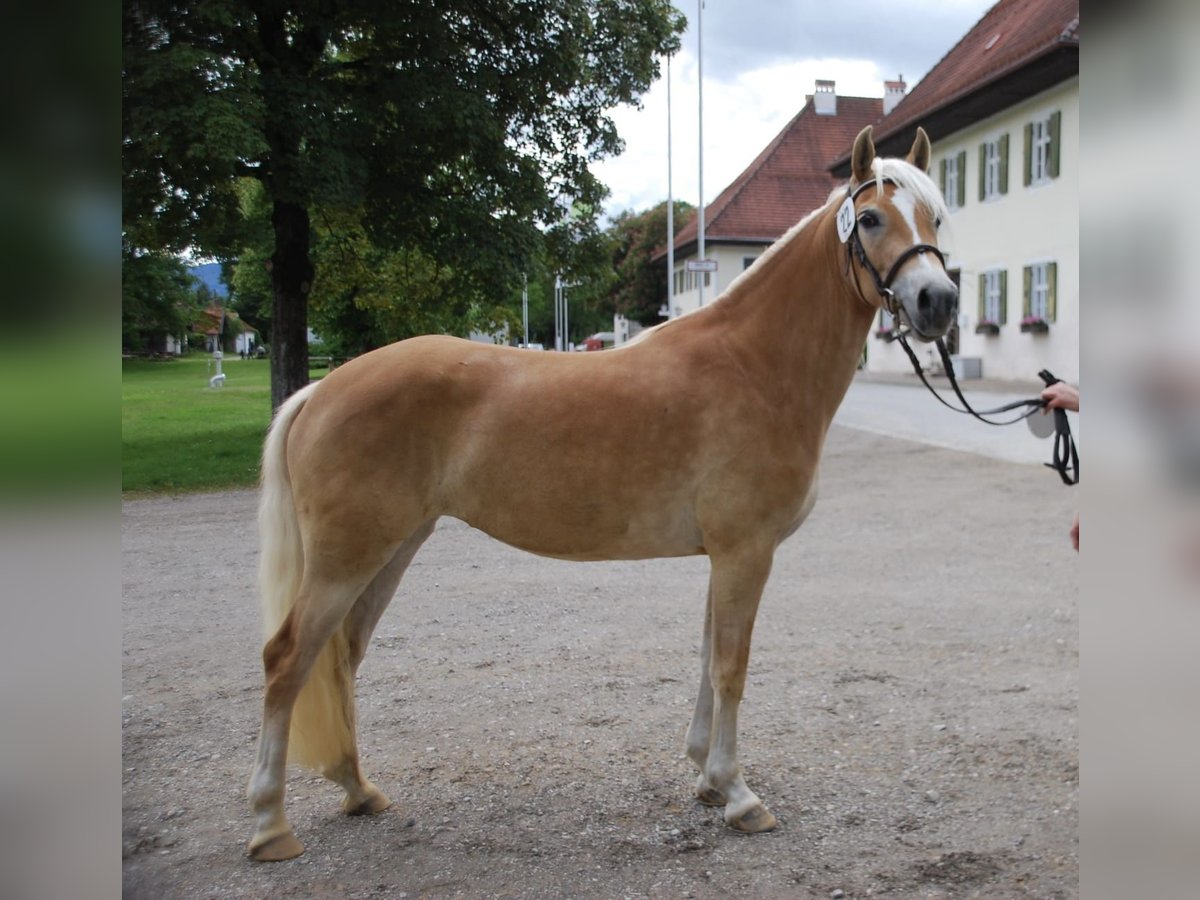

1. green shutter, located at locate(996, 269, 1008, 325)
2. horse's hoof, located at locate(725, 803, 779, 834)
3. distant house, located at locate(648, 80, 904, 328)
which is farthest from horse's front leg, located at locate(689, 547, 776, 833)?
green shutter, located at locate(996, 269, 1008, 325)

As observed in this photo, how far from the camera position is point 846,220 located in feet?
9.17

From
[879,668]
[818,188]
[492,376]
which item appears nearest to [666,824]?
[492,376]

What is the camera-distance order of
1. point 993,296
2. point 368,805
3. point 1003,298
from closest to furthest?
point 368,805 → point 1003,298 → point 993,296

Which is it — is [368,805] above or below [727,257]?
below

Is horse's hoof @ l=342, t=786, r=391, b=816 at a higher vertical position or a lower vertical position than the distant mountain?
lower

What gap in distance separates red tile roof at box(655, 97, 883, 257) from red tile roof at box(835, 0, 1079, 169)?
96 cm

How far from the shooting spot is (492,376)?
2.97 m

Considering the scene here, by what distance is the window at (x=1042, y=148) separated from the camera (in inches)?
643

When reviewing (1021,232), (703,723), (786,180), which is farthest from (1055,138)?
(703,723)

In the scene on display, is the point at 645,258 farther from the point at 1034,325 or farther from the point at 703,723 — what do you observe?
the point at 703,723

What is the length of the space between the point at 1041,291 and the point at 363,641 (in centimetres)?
1900

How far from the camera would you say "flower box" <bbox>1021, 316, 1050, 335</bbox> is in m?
18.8

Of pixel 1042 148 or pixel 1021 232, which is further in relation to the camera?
pixel 1021 232

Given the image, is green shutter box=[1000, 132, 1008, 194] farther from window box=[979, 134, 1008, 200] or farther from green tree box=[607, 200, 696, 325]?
green tree box=[607, 200, 696, 325]
